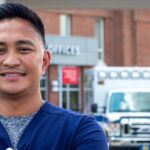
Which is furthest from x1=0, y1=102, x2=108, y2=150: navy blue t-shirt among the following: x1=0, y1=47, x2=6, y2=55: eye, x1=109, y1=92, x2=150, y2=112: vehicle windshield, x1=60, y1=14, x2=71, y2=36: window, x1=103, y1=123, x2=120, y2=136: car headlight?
x1=60, y1=14, x2=71, y2=36: window

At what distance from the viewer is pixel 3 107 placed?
2088 mm

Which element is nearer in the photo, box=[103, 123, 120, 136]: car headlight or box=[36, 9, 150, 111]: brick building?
box=[103, 123, 120, 136]: car headlight

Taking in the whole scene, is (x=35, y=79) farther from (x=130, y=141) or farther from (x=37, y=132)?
(x=130, y=141)

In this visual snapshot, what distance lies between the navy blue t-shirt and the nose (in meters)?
0.20

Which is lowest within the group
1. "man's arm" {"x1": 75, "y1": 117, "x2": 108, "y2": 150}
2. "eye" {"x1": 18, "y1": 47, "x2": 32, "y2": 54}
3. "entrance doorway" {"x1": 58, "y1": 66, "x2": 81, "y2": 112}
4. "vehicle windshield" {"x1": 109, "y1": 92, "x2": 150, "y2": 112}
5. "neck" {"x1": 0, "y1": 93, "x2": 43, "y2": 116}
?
"entrance doorway" {"x1": 58, "y1": 66, "x2": 81, "y2": 112}

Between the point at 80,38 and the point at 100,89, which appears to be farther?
the point at 80,38

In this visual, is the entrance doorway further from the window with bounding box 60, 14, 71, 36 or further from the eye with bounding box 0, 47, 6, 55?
the eye with bounding box 0, 47, 6, 55

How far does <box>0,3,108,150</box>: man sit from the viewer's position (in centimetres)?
200

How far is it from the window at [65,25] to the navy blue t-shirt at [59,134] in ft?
117

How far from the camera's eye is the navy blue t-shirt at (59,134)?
199 centimetres

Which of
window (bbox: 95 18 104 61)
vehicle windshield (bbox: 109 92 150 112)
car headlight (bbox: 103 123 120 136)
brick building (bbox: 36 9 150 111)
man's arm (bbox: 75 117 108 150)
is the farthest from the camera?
window (bbox: 95 18 104 61)

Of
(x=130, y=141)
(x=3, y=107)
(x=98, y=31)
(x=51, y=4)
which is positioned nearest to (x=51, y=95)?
(x=98, y=31)

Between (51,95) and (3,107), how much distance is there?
3323 cm

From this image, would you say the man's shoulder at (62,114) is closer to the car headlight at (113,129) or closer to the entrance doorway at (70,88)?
the car headlight at (113,129)
